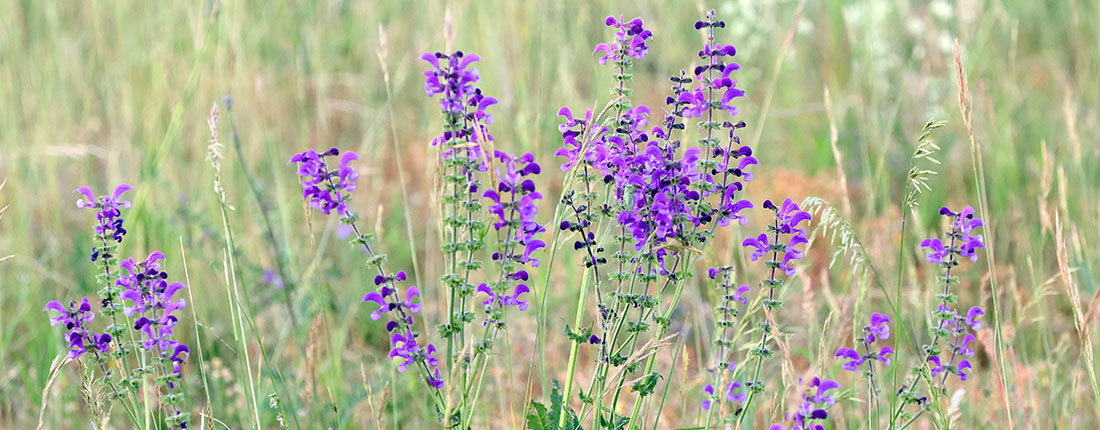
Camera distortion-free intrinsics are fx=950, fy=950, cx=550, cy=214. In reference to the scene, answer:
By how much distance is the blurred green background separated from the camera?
291 centimetres

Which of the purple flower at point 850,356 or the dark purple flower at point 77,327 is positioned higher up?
the purple flower at point 850,356

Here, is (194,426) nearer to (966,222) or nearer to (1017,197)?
(966,222)

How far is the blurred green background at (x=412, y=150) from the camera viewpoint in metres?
2.91

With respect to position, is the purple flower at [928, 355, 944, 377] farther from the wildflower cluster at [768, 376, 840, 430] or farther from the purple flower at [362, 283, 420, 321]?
the purple flower at [362, 283, 420, 321]

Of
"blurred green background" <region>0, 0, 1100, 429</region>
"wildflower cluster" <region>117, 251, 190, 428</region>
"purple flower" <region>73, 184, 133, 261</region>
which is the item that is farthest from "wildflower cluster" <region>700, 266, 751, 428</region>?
"purple flower" <region>73, 184, 133, 261</region>

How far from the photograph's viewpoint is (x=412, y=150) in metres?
4.86

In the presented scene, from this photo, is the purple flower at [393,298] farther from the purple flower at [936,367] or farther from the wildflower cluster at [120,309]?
the purple flower at [936,367]

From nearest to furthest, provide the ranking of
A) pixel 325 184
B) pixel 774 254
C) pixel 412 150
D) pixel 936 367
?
pixel 325 184 → pixel 774 254 → pixel 936 367 → pixel 412 150

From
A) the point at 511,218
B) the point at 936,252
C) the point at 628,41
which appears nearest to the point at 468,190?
the point at 511,218

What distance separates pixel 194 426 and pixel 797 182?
2.60m

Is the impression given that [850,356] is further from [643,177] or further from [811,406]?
[643,177]

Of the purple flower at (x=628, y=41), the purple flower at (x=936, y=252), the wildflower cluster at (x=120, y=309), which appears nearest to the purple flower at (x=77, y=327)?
the wildflower cluster at (x=120, y=309)

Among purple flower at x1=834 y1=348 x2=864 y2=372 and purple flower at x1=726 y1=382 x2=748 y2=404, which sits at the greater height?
purple flower at x1=834 y1=348 x2=864 y2=372

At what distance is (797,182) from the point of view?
4109 mm
